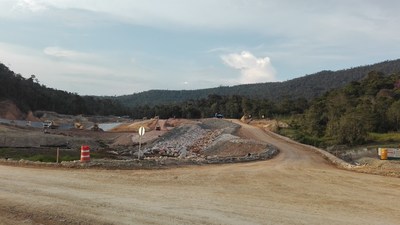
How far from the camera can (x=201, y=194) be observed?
50.2ft

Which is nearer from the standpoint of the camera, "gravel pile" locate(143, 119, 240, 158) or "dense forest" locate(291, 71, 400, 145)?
"gravel pile" locate(143, 119, 240, 158)

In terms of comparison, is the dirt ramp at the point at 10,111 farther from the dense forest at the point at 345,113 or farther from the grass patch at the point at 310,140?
the grass patch at the point at 310,140

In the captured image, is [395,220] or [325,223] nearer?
[325,223]

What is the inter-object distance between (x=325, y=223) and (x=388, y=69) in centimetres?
17959

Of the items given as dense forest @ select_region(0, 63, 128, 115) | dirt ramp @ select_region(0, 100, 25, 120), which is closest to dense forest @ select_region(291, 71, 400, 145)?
dirt ramp @ select_region(0, 100, 25, 120)

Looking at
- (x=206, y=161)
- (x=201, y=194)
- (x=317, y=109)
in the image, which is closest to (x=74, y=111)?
(x=317, y=109)

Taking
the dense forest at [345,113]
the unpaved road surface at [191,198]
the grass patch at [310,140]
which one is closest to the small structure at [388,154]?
the unpaved road surface at [191,198]

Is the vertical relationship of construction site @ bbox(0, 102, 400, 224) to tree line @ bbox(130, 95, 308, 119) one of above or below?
below

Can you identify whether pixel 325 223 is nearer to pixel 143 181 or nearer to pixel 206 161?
pixel 143 181

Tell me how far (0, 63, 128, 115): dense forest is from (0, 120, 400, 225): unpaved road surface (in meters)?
104

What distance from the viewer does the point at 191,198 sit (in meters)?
14.3

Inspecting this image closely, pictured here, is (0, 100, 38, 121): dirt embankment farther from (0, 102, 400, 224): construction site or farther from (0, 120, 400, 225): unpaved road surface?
(0, 120, 400, 225): unpaved road surface

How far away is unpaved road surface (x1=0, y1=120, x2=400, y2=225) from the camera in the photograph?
36.7 feet

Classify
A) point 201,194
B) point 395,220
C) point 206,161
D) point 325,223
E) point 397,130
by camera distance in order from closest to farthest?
point 325,223
point 395,220
point 201,194
point 206,161
point 397,130
